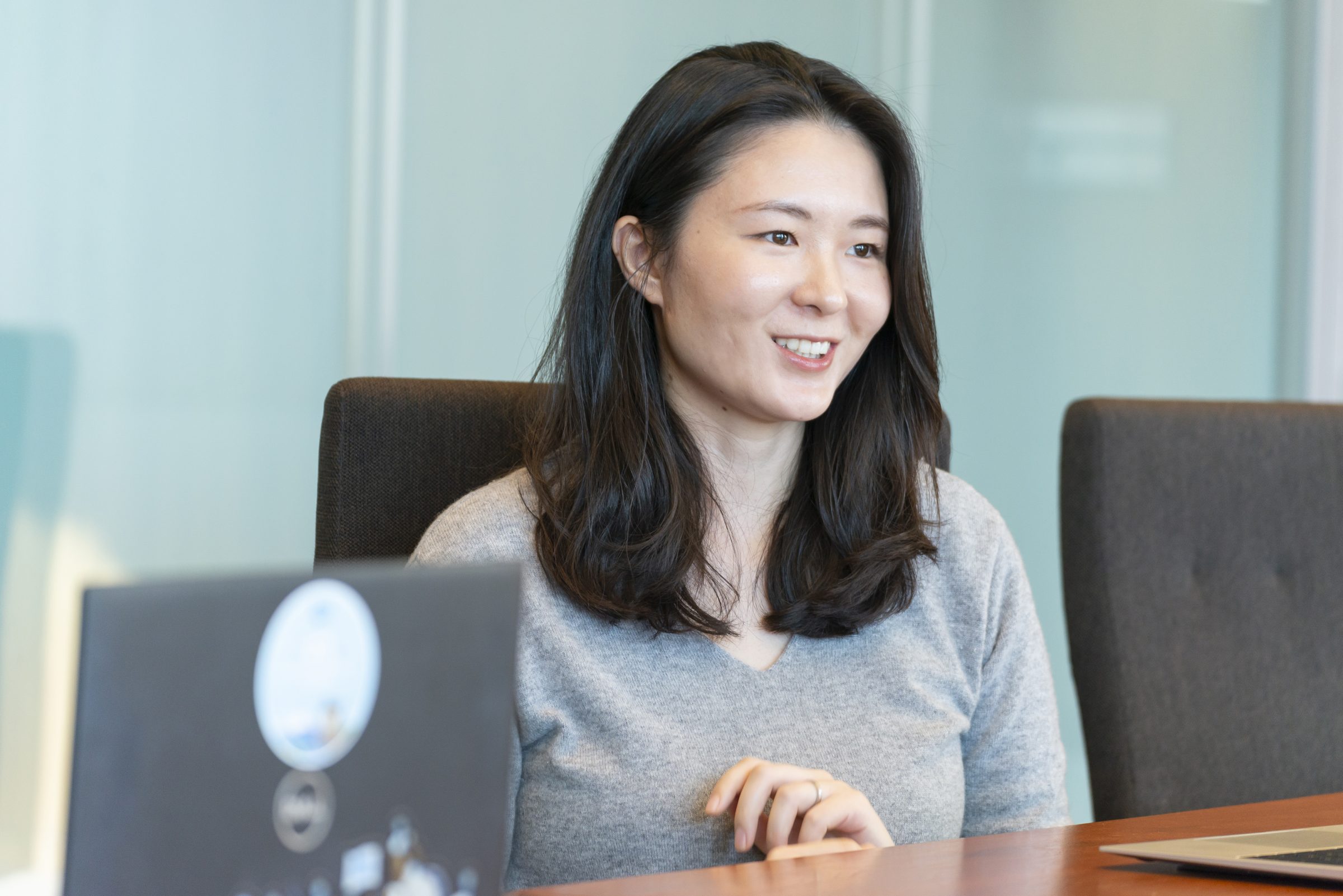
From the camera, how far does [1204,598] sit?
1.46m

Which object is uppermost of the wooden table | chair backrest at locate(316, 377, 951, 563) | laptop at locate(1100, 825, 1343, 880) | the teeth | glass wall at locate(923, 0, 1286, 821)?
glass wall at locate(923, 0, 1286, 821)

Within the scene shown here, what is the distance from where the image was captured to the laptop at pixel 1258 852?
0.73 meters

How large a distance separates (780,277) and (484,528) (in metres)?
0.37

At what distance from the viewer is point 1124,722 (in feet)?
4.56

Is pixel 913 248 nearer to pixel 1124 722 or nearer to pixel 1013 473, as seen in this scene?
pixel 1124 722

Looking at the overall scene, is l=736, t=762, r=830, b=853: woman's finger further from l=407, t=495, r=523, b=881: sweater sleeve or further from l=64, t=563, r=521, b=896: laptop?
l=64, t=563, r=521, b=896: laptop

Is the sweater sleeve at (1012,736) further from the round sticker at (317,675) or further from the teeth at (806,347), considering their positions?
the round sticker at (317,675)

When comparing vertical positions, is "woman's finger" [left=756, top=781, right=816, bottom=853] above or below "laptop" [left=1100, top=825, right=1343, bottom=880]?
below

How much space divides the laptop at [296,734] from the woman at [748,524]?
69 cm

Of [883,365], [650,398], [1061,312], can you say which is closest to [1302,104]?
[1061,312]

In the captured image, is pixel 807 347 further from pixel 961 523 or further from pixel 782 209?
pixel 961 523

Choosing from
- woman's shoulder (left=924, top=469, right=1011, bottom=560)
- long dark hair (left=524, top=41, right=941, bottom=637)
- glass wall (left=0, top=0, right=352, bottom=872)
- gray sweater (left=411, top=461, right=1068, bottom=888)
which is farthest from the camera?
glass wall (left=0, top=0, right=352, bottom=872)

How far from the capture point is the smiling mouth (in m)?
1.31

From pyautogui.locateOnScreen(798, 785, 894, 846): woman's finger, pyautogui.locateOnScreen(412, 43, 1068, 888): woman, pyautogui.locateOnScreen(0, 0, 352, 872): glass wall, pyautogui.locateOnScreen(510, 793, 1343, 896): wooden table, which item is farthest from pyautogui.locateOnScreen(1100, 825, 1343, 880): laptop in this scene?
pyautogui.locateOnScreen(0, 0, 352, 872): glass wall
